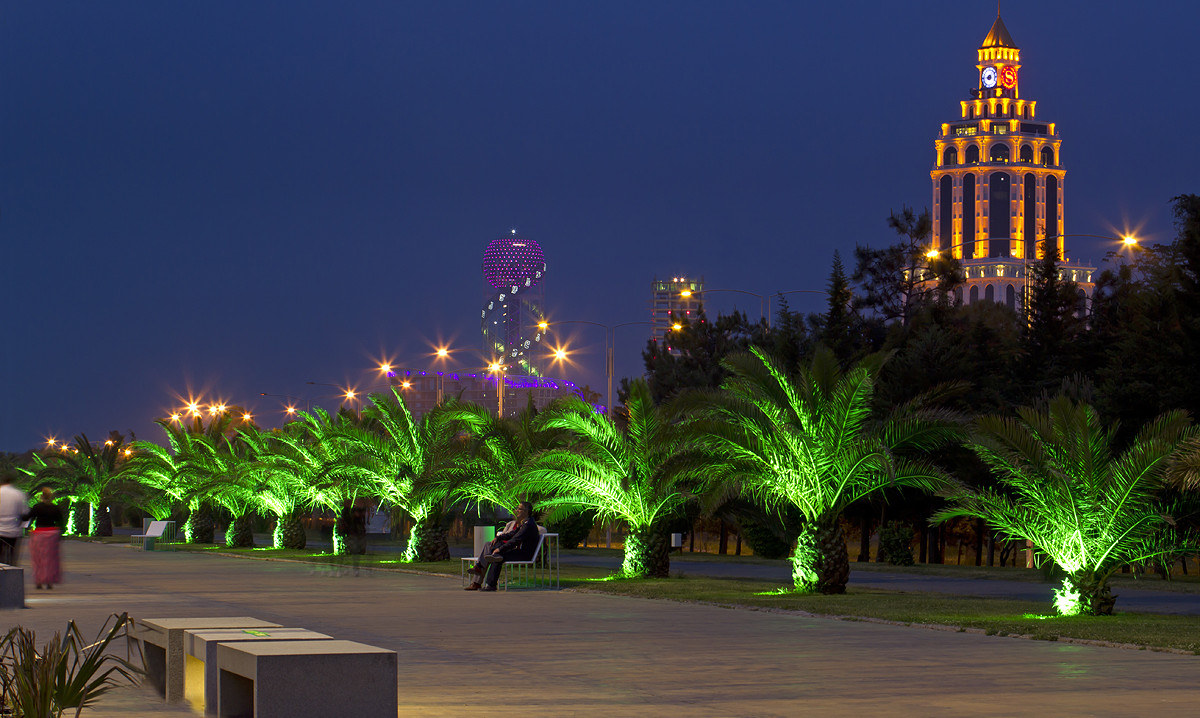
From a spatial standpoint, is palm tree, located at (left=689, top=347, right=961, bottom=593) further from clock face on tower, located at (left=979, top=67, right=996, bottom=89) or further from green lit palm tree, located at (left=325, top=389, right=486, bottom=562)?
clock face on tower, located at (left=979, top=67, right=996, bottom=89)

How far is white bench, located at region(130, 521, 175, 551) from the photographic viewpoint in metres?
42.6

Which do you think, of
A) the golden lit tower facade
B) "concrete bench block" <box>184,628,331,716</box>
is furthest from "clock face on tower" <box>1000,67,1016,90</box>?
"concrete bench block" <box>184,628,331,716</box>

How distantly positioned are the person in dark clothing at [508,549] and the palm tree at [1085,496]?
7700 millimetres

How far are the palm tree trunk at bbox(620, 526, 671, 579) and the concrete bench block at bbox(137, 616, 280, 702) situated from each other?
53.2ft

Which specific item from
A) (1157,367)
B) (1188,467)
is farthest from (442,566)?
(1188,467)

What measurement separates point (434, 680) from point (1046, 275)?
42.7m

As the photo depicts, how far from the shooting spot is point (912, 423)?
888 inches

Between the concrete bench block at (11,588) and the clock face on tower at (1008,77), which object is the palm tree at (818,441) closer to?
the concrete bench block at (11,588)

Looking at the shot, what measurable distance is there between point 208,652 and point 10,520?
45.9 ft

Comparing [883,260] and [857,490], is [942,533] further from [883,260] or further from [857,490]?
[857,490]

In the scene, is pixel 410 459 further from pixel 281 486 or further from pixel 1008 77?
pixel 1008 77

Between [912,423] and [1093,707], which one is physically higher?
[912,423]

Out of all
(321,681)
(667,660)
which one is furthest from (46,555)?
(321,681)

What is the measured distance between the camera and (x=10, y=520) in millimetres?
22094
